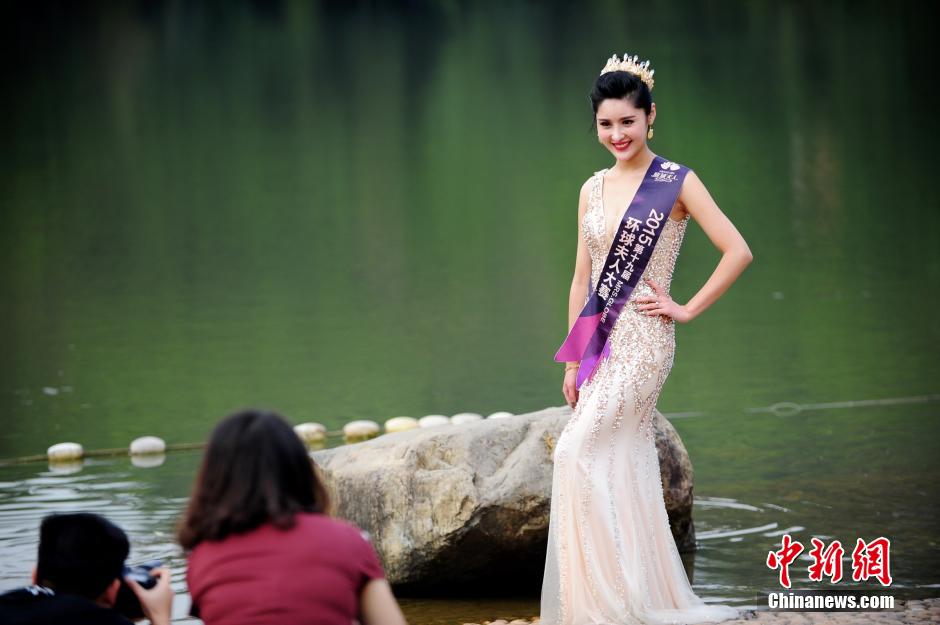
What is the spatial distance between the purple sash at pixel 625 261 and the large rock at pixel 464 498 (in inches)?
29.6

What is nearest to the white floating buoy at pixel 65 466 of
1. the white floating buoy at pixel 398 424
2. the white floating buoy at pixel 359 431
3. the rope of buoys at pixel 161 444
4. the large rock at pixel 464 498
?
the rope of buoys at pixel 161 444

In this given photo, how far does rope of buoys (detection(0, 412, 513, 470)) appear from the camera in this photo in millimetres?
8102

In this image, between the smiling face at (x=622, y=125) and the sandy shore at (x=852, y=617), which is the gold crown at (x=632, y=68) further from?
the sandy shore at (x=852, y=617)

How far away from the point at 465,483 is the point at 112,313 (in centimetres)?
844

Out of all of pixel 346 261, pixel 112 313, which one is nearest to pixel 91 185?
pixel 346 261

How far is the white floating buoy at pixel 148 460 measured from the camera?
7945 mm

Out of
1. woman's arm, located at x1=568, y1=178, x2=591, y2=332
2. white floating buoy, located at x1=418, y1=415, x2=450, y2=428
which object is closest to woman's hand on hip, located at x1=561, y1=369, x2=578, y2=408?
woman's arm, located at x1=568, y1=178, x2=591, y2=332

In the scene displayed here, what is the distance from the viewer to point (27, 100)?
30.9 meters

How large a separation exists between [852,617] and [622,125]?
5.56 ft

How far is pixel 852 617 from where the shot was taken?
484 centimetres

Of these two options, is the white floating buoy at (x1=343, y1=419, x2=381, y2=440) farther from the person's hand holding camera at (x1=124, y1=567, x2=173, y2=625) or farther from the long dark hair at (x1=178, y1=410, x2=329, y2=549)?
the long dark hair at (x1=178, y1=410, x2=329, y2=549)

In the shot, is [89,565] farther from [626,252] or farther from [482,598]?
[482,598]

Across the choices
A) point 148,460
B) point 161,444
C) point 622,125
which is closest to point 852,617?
point 622,125

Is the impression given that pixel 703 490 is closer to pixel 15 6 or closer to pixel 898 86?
pixel 898 86
